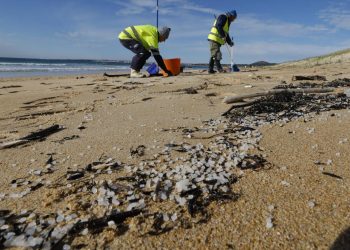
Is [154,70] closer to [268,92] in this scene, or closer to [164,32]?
[164,32]

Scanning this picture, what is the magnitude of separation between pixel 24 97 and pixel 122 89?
2146mm

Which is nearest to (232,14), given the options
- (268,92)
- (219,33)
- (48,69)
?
(219,33)

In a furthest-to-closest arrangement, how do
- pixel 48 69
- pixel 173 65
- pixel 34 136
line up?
pixel 48 69 → pixel 173 65 → pixel 34 136

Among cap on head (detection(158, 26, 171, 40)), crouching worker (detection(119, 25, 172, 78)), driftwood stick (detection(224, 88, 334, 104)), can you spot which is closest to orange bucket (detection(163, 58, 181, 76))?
crouching worker (detection(119, 25, 172, 78))

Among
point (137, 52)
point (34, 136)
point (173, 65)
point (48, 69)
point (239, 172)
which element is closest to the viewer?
point (239, 172)

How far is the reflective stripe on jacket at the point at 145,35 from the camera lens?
1082cm

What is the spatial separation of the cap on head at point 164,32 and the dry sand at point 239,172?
5.63m

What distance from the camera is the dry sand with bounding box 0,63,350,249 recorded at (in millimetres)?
1911

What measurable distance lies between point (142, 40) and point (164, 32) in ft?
2.49

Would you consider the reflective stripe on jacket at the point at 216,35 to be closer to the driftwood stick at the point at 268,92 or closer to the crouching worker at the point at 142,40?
the crouching worker at the point at 142,40

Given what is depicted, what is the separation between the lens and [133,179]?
2621 mm

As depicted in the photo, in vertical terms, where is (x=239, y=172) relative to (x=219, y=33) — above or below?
below

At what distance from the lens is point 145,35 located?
1093 centimetres

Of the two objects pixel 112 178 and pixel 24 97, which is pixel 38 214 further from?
pixel 24 97
